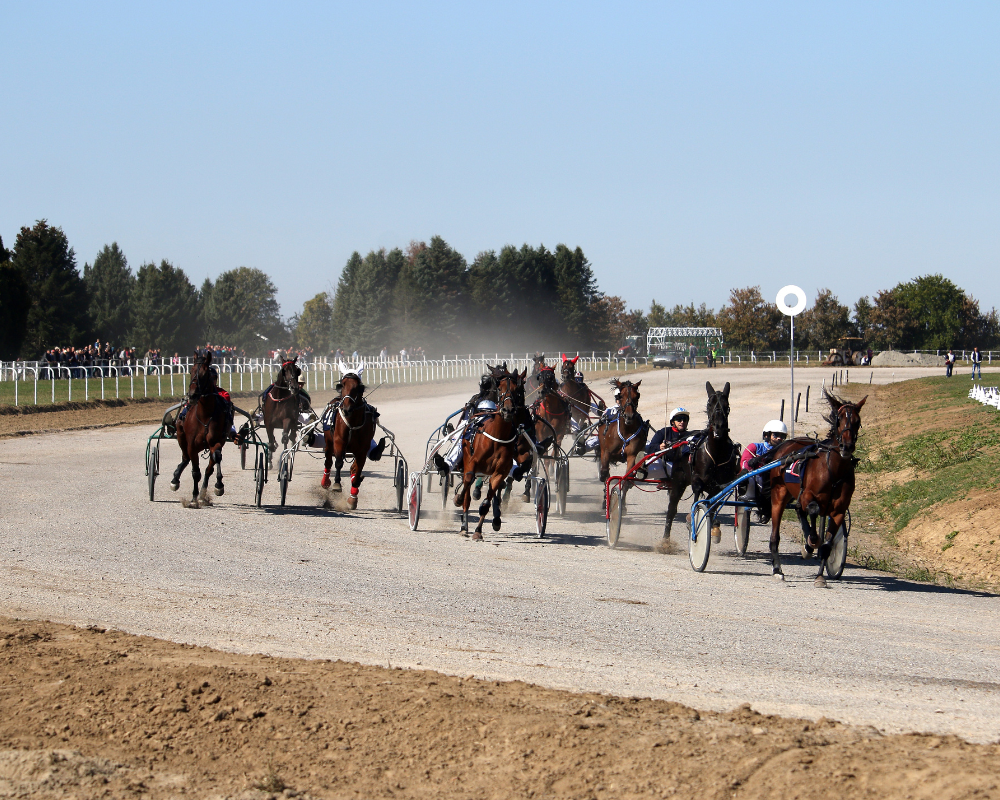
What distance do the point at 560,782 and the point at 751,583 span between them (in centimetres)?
641

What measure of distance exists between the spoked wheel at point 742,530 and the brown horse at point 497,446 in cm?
289

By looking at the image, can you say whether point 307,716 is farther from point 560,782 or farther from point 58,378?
point 58,378

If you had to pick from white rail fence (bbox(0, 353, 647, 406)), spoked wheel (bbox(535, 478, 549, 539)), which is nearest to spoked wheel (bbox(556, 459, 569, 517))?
spoked wheel (bbox(535, 478, 549, 539))

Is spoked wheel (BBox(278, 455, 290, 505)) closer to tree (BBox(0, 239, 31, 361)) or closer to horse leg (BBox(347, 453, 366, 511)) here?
horse leg (BBox(347, 453, 366, 511))

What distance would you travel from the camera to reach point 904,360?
251 ft

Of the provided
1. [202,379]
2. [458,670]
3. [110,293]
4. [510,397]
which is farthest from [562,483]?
[110,293]

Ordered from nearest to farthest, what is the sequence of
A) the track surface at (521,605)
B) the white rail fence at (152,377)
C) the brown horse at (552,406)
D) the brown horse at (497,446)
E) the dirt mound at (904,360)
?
the track surface at (521,605), the brown horse at (497,446), the brown horse at (552,406), the white rail fence at (152,377), the dirt mound at (904,360)

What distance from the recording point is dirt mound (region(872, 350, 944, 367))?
75938 mm

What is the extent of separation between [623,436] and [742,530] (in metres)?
2.97

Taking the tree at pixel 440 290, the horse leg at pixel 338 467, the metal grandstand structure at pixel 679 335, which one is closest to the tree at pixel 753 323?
the metal grandstand structure at pixel 679 335

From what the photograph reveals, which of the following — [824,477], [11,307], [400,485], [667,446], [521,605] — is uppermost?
[11,307]

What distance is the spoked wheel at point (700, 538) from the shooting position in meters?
11.6

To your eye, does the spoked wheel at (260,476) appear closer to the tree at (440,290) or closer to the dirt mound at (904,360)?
the dirt mound at (904,360)

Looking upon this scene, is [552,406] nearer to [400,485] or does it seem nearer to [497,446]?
[400,485]
